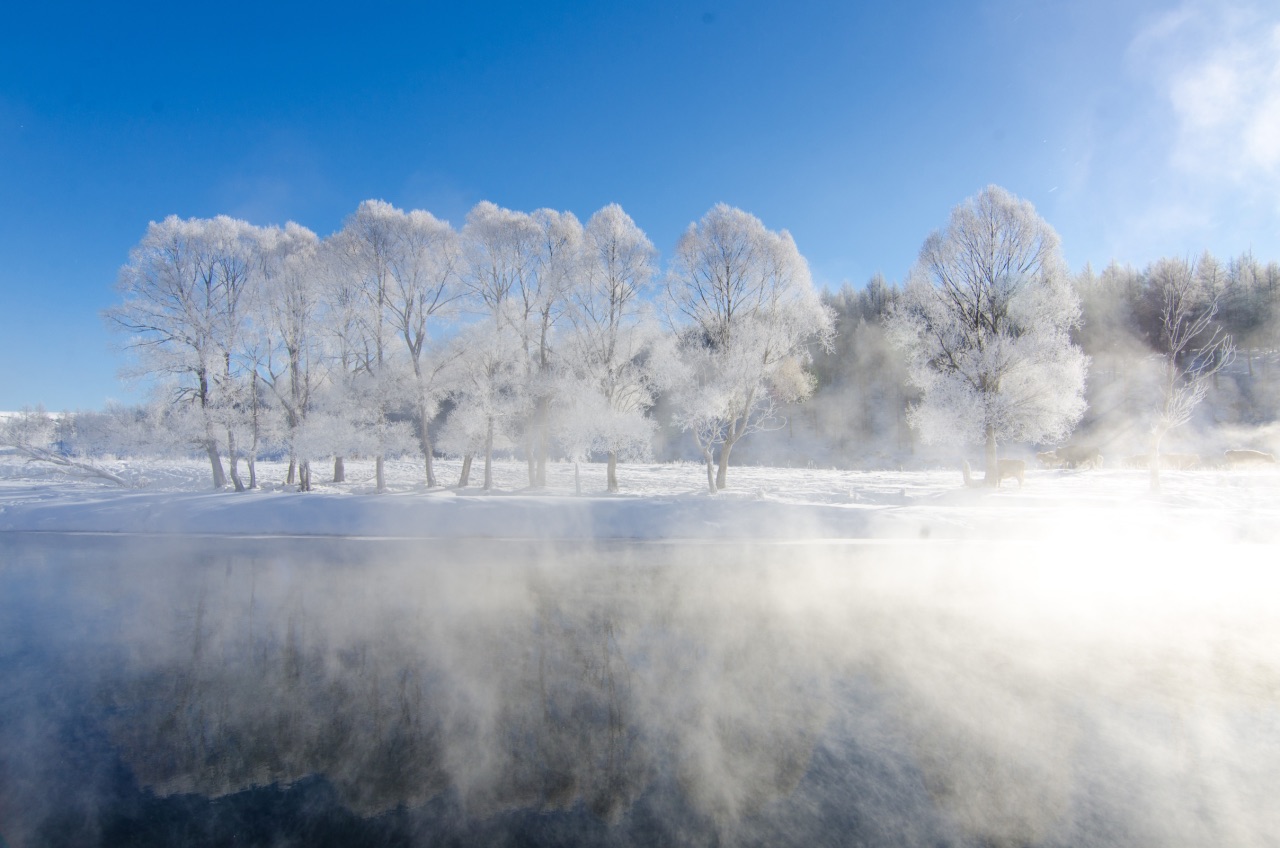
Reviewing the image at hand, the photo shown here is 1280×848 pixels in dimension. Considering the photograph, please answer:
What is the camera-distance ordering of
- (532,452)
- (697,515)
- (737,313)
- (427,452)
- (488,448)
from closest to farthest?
(697,515), (737,313), (488,448), (427,452), (532,452)

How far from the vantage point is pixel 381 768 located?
2785mm

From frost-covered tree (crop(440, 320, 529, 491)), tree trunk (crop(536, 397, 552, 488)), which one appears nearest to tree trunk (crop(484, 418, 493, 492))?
frost-covered tree (crop(440, 320, 529, 491))

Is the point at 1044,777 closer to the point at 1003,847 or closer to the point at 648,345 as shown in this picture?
the point at 1003,847

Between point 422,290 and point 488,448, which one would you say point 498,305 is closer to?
point 422,290

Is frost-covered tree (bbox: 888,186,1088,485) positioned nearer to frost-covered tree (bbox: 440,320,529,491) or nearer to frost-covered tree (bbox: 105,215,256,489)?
frost-covered tree (bbox: 440,320,529,491)

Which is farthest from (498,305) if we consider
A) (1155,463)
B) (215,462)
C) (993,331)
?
(1155,463)

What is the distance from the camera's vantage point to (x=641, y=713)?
337 cm

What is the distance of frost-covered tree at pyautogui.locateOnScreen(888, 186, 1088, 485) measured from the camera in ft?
59.3

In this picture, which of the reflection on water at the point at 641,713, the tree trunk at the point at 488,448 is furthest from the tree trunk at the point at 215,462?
the reflection on water at the point at 641,713

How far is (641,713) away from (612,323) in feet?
56.0

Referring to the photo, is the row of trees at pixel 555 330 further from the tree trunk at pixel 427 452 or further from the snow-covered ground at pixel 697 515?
the snow-covered ground at pixel 697 515

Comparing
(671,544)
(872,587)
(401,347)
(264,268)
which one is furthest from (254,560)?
(264,268)

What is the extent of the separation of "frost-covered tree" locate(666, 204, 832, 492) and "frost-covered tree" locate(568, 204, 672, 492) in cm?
112

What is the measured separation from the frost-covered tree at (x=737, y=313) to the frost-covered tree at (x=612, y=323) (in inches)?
44.0
